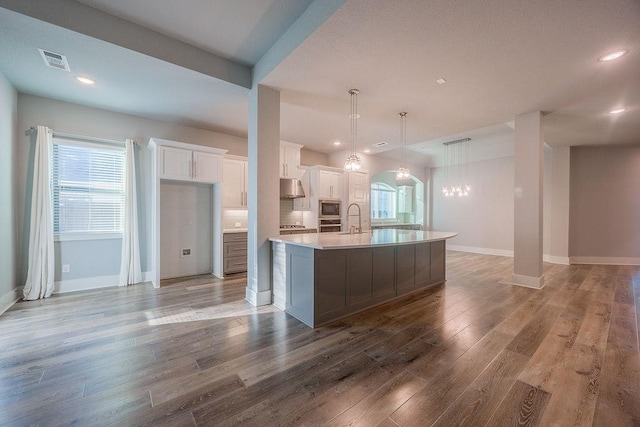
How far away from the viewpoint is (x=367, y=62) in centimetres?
284

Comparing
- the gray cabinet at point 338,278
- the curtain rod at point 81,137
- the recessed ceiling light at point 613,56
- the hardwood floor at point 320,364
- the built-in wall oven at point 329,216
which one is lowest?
the hardwood floor at point 320,364

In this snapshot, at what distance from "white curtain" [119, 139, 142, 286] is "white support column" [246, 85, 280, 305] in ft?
7.61

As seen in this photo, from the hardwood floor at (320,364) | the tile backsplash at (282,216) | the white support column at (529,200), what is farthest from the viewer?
the tile backsplash at (282,216)

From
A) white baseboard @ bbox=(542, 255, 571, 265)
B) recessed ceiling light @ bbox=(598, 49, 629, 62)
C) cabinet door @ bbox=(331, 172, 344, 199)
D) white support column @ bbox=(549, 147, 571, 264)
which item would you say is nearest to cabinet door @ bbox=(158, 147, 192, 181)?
cabinet door @ bbox=(331, 172, 344, 199)

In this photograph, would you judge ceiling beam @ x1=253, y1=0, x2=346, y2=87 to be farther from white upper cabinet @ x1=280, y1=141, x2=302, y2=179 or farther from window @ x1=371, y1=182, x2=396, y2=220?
window @ x1=371, y1=182, x2=396, y2=220

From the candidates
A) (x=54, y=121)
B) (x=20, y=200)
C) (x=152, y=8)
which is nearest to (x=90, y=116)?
(x=54, y=121)

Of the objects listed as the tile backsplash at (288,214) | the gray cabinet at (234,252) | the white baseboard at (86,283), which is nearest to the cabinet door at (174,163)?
the gray cabinet at (234,252)

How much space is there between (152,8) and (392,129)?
13.5 feet

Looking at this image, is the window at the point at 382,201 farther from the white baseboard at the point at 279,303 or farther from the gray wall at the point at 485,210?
the white baseboard at the point at 279,303

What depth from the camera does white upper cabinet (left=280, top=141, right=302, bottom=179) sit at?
590 centimetres

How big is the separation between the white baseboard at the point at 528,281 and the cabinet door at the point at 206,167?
5.51m

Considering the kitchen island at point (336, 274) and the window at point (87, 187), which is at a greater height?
the window at point (87, 187)

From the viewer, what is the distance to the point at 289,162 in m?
6.01

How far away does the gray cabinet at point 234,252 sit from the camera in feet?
16.5
